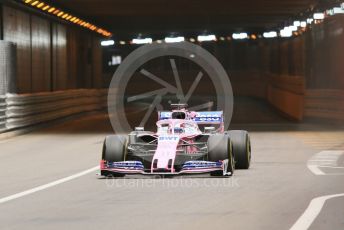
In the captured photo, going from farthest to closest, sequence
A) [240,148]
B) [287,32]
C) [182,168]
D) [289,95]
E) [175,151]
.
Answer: [287,32]
[289,95]
[240,148]
[175,151]
[182,168]

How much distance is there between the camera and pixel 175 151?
14.2 m

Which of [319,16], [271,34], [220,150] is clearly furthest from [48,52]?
[220,150]

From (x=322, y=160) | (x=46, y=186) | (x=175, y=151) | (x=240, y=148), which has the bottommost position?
(x=322, y=160)

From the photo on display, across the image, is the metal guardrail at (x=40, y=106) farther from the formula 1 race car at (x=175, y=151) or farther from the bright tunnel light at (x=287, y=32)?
the bright tunnel light at (x=287, y=32)

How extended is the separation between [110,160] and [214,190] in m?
2.17

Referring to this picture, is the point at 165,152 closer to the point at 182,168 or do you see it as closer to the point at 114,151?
the point at 182,168

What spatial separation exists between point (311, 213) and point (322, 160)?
7786mm

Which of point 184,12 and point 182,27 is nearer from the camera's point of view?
point 184,12

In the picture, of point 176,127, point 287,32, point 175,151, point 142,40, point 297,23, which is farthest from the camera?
point 142,40

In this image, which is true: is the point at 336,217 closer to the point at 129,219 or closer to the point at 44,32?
the point at 129,219

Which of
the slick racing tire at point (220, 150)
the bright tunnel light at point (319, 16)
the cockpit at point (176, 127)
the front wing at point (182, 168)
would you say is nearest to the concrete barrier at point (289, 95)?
the bright tunnel light at point (319, 16)

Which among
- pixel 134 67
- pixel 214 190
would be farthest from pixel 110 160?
pixel 134 67

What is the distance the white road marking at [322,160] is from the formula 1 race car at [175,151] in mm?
1198

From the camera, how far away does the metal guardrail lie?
2688cm
